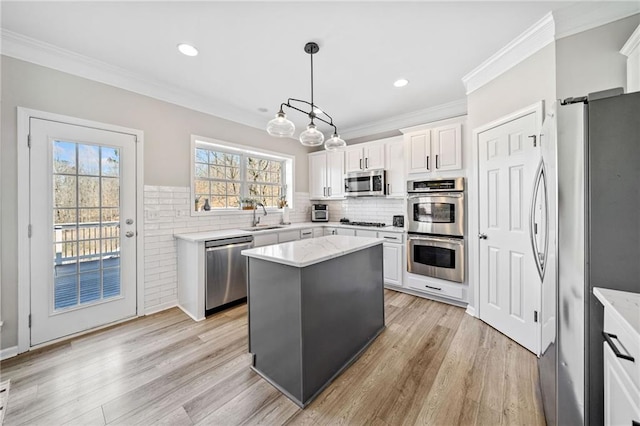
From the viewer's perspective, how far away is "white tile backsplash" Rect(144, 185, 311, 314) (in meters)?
2.86

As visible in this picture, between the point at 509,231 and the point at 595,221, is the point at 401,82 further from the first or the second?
the point at 595,221

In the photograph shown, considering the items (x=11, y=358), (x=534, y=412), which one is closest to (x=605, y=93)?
(x=534, y=412)

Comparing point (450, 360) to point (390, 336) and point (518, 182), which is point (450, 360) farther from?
point (518, 182)

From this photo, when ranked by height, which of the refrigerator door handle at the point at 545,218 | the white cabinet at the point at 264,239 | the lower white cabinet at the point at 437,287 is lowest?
the lower white cabinet at the point at 437,287

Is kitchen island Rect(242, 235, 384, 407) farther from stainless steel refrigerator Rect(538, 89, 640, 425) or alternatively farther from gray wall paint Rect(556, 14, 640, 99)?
gray wall paint Rect(556, 14, 640, 99)

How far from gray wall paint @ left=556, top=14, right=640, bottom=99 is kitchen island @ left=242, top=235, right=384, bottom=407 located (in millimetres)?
2019

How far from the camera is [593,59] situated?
1.79 meters

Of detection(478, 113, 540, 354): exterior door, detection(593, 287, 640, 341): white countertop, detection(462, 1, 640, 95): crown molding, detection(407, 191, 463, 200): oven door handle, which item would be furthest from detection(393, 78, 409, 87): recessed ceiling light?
detection(593, 287, 640, 341): white countertop

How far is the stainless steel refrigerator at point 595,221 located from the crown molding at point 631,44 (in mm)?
993

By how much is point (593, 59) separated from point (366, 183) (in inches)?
106

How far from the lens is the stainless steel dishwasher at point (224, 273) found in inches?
112

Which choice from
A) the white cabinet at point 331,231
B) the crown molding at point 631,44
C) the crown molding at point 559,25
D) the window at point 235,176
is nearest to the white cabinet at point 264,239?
the window at point 235,176

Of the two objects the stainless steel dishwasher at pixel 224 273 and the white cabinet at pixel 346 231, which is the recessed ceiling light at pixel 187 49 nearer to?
the stainless steel dishwasher at pixel 224 273

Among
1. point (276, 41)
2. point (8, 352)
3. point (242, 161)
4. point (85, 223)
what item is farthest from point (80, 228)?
point (276, 41)
